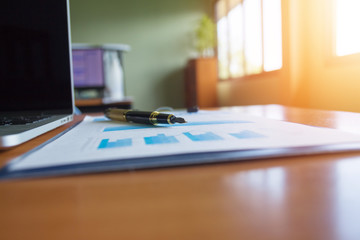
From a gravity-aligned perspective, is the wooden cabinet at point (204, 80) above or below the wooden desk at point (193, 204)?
above

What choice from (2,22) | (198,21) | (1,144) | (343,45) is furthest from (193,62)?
(1,144)

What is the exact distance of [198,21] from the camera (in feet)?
14.1

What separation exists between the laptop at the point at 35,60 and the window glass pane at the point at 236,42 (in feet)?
9.95

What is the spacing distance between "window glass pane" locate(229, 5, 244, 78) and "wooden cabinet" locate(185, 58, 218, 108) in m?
0.26

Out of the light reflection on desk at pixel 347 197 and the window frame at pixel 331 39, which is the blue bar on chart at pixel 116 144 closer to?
the light reflection on desk at pixel 347 197

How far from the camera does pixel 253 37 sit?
3107 millimetres

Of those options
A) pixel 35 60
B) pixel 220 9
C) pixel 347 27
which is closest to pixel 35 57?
pixel 35 60

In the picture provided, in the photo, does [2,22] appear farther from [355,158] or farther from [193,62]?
[193,62]

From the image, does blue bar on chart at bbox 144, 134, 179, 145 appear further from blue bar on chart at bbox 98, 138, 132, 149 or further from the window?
the window

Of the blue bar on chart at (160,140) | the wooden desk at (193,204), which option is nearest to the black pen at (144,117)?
the blue bar on chart at (160,140)

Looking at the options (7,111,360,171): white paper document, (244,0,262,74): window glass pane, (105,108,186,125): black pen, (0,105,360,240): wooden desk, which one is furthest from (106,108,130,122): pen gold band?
(244,0,262,74): window glass pane

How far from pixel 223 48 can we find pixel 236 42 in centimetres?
→ 51

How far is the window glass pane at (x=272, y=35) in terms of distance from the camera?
2.44m

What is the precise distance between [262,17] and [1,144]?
9.46 feet
